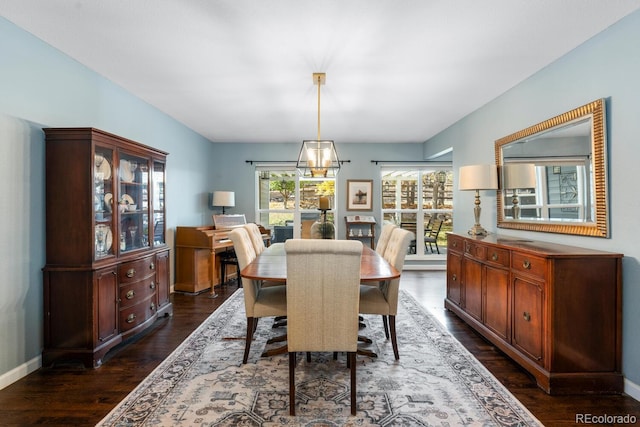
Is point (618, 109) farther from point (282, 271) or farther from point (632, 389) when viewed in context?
point (282, 271)

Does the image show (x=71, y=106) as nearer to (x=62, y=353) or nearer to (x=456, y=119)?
(x=62, y=353)

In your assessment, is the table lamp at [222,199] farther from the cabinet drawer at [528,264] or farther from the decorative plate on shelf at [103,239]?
the cabinet drawer at [528,264]

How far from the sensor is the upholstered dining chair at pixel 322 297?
1749 mm

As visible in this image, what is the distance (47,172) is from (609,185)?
400 cm

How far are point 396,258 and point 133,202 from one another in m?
2.46

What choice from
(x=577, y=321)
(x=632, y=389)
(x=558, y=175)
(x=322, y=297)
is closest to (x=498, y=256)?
(x=577, y=321)

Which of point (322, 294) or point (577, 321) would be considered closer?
point (322, 294)

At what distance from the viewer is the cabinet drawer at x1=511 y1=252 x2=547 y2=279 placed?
2.06m

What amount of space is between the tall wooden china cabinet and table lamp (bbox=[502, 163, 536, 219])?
3618mm

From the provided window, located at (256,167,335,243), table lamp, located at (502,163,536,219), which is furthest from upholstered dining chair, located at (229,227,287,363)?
window, located at (256,167,335,243)

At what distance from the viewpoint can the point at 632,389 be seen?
1.95 m

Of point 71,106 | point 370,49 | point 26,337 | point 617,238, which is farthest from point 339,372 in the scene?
point 71,106

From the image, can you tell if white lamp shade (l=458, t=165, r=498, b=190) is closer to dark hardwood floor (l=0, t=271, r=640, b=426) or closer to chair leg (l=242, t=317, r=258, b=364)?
dark hardwood floor (l=0, t=271, r=640, b=426)

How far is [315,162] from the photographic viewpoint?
113 inches
